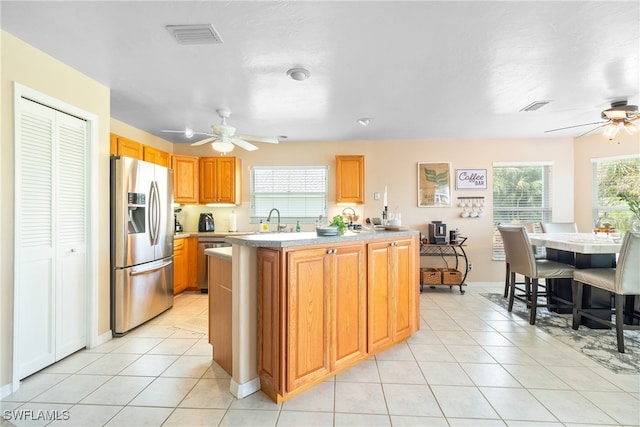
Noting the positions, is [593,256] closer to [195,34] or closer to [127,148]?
[195,34]

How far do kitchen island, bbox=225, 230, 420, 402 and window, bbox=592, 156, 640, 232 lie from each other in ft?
15.2

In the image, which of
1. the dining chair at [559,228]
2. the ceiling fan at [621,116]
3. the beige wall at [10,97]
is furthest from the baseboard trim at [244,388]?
the ceiling fan at [621,116]

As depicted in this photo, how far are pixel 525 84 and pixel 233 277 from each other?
3.22 m

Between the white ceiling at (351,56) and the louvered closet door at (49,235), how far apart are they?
64 centimetres

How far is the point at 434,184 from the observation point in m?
5.02

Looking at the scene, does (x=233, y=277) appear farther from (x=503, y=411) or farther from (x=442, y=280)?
(x=442, y=280)

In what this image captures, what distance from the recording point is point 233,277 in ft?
6.34

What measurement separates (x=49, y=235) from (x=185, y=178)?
2542 millimetres

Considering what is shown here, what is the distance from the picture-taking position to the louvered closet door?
2125mm

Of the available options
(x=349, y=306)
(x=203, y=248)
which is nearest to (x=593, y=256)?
(x=349, y=306)

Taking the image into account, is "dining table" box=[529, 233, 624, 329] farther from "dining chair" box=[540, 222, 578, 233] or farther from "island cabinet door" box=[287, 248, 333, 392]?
"island cabinet door" box=[287, 248, 333, 392]

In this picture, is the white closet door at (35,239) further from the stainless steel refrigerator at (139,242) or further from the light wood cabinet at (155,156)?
the light wood cabinet at (155,156)

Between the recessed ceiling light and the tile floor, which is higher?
the recessed ceiling light

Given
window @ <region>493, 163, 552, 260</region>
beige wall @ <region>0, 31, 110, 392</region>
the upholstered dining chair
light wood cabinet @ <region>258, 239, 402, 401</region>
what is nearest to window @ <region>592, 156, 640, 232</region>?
window @ <region>493, 163, 552, 260</region>
